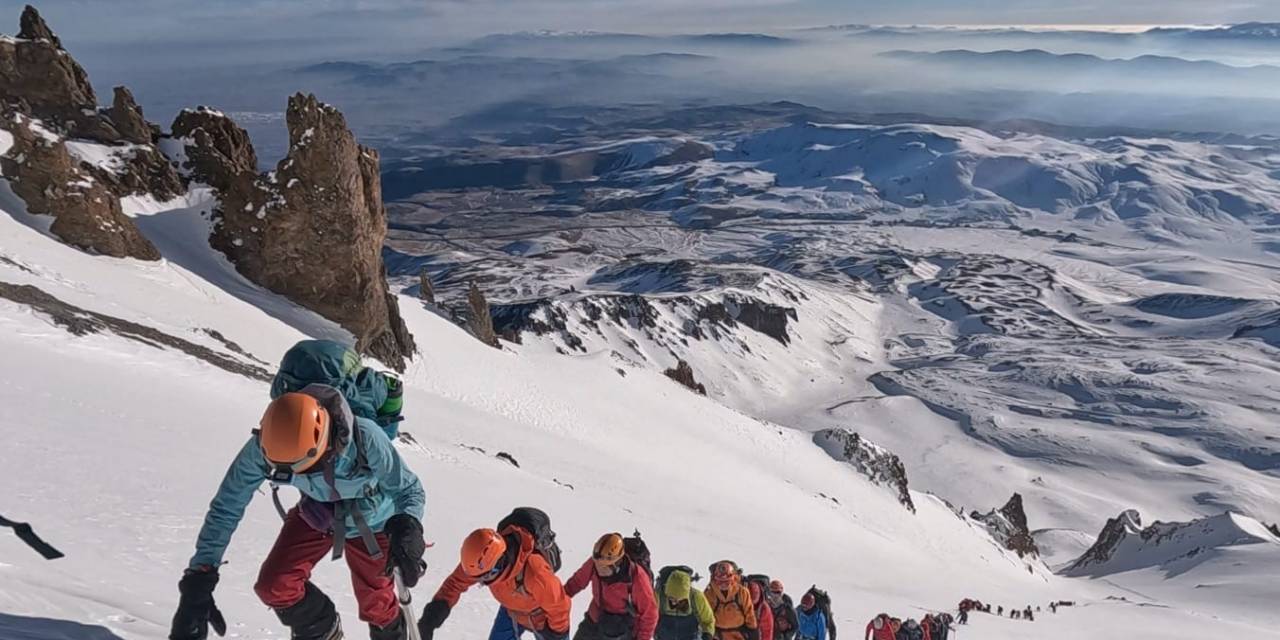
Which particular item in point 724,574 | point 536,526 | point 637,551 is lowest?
point 724,574

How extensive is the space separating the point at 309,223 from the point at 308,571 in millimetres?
24726

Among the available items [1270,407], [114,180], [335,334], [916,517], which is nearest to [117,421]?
[335,334]

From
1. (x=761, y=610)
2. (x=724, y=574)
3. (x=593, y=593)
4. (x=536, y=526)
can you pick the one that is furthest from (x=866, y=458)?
(x=536, y=526)

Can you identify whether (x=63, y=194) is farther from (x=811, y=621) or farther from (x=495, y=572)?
(x=495, y=572)

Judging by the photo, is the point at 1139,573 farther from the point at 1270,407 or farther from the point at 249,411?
the point at 1270,407

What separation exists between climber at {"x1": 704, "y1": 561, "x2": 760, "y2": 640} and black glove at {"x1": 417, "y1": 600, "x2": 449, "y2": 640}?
4044mm

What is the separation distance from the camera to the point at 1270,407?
12444 centimetres

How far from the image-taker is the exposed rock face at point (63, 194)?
22.7 meters

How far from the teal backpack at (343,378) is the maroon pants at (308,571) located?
78 cm

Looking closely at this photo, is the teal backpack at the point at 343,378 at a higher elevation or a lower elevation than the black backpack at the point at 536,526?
higher

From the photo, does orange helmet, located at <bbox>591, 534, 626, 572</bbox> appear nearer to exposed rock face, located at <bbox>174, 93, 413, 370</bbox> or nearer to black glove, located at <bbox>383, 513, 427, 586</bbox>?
black glove, located at <bbox>383, 513, 427, 586</bbox>

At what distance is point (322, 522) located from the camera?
4996 mm

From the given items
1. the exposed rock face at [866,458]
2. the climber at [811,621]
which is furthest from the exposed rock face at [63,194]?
the exposed rock face at [866,458]

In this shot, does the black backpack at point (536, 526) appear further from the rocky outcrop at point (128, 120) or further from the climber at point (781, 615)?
the rocky outcrop at point (128, 120)
